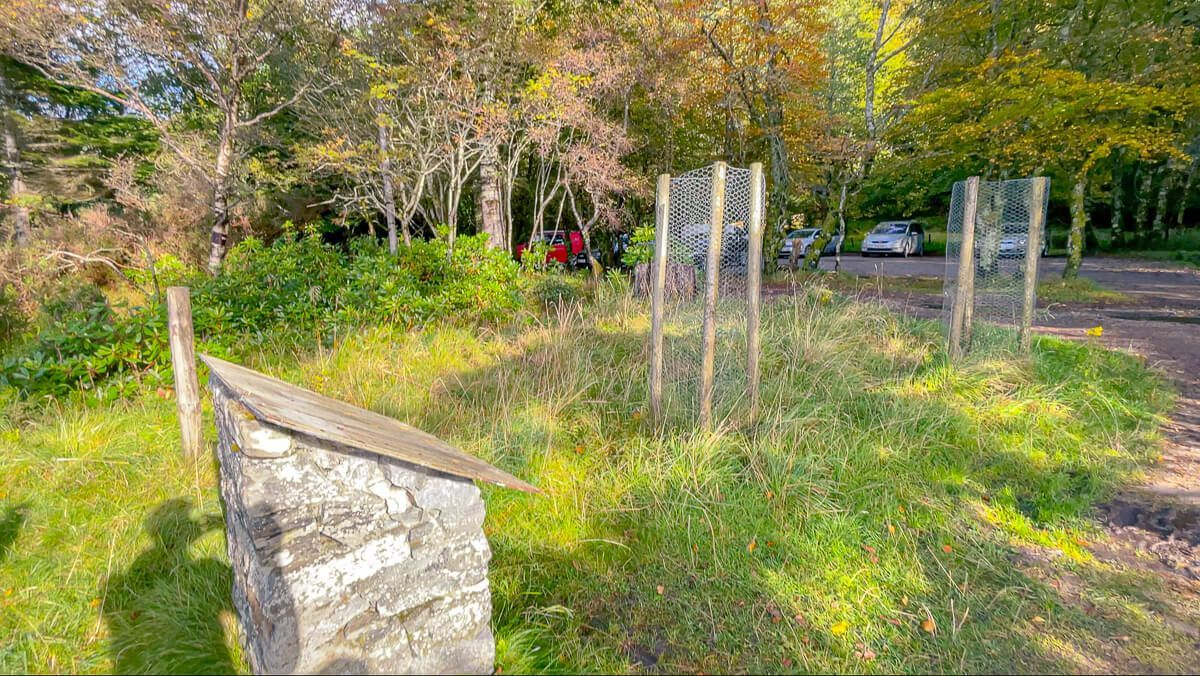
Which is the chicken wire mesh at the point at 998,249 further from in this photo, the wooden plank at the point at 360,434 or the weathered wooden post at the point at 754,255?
the wooden plank at the point at 360,434

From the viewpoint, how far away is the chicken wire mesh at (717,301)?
Result: 12.2ft

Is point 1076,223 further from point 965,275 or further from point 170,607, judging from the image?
point 170,607

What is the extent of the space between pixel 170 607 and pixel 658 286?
115 inches

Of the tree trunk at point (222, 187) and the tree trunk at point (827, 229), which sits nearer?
the tree trunk at point (222, 187)

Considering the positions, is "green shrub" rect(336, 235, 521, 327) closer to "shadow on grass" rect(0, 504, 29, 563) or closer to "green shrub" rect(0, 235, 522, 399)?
"green shrub" rect(0, 235, 522, 399)

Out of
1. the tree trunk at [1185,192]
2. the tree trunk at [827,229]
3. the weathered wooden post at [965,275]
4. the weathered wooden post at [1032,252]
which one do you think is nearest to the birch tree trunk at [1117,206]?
the tree trunk at [1185,192]

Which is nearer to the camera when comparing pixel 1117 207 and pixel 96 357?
pixel 96 357

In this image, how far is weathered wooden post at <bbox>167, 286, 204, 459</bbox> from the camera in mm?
3264

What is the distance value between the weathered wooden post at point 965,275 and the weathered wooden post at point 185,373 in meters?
5.94

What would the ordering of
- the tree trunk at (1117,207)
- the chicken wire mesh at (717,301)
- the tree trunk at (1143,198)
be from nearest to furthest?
the chicken wire mesh at (717,301) < the tree trunk at (1143,198) < the tree trunk at (1117,207)

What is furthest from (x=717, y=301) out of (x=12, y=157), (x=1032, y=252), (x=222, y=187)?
(x=12, y=157)

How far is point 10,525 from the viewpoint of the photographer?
8.93 feet

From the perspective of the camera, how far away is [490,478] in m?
1.70

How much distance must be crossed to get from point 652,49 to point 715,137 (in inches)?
129
